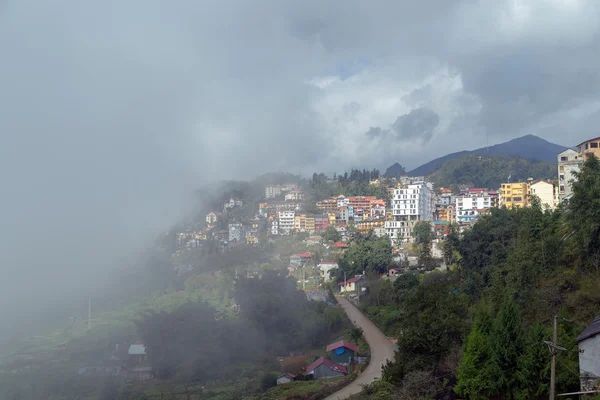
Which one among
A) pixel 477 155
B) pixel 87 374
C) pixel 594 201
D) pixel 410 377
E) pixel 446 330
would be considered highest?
pixel 477 155

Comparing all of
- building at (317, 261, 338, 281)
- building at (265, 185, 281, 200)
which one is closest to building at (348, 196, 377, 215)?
building at (265, 185, 281, 200)

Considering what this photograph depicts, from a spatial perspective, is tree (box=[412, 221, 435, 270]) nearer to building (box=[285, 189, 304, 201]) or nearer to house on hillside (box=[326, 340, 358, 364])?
house on hillside (box=[326, 340, 358, 364])

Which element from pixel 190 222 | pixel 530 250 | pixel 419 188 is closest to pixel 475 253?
pixel 530 250

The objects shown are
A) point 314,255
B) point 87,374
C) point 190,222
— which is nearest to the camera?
point 87,374

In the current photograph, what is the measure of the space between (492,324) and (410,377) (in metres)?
1.94

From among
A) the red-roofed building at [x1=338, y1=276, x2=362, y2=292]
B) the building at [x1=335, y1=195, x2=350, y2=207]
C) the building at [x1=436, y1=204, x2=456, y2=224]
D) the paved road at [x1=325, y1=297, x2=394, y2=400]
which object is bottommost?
the paved road at [x1=325, y1=297, x2=394, y2=400]

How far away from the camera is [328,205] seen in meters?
56.3

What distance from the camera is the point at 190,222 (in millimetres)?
60406

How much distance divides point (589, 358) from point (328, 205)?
48877 mm

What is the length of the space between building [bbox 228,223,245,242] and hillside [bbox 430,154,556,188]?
35400mm

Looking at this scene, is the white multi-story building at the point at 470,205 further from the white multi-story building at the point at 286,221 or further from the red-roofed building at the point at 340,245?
the white multi-story building at the point at 286,221

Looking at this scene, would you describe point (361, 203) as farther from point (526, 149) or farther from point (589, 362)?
point (526, 149)

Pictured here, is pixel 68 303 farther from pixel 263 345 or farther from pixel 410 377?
pixel 410 377

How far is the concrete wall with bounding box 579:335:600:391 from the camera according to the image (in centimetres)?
735
